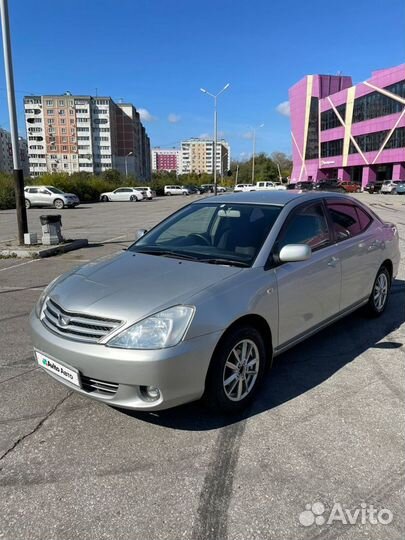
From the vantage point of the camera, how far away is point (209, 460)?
8.71 ft

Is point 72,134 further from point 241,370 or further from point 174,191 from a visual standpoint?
point 241,370

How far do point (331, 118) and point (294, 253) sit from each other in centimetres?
8664

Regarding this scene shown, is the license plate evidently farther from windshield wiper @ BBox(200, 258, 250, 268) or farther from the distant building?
the distant building

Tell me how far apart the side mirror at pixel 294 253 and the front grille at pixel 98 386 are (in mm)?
1607

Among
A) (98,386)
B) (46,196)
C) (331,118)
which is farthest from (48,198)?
(331,118)

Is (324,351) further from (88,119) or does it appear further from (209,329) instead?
(88,119)

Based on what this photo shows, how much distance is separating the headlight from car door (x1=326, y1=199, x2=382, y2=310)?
217 centimetres

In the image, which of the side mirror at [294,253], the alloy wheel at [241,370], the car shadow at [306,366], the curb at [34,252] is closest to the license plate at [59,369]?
the car shadow at [306,366]

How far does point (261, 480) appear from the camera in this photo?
2.48m

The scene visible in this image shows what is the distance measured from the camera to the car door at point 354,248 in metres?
4.35

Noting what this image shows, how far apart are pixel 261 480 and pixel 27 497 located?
131 cm

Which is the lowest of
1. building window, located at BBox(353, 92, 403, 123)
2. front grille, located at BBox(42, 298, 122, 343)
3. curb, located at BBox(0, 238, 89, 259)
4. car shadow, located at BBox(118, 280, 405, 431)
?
car shadow, located at BBox(118, 280, 405, 431)

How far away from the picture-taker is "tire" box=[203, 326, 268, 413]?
291 cm

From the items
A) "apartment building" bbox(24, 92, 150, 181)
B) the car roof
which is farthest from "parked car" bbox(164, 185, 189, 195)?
the car roof
